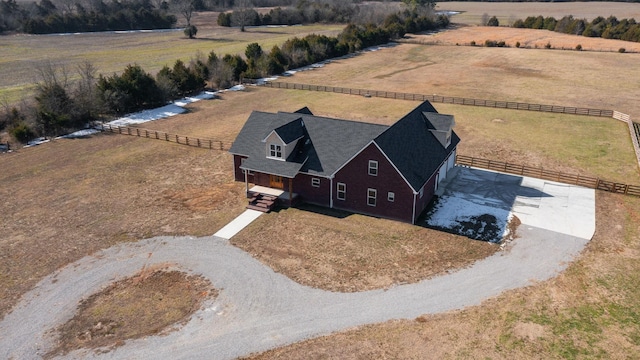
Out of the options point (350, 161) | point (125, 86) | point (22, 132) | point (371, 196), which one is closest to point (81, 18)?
point (125, 86)

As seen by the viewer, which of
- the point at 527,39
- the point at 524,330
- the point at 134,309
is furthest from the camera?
the point at 527,39

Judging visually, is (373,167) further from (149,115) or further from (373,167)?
(149,115)

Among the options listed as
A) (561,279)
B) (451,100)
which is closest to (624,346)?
(561,279)

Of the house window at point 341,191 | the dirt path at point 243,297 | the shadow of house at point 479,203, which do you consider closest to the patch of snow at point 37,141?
the dirt path at point 243,297

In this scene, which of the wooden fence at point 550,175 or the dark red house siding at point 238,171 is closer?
the wooden fence at point 550,175

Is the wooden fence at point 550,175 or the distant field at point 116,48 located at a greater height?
the distant field at point 116,48

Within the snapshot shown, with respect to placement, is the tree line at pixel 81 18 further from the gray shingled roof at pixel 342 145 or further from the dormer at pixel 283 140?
the dormer at pixel 283 140

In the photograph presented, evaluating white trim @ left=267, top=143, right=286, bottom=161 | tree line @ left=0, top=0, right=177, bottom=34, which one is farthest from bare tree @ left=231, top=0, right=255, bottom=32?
white trim @ left=267, top=143, right=286, bottom=161

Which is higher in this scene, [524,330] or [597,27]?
[597,27]
